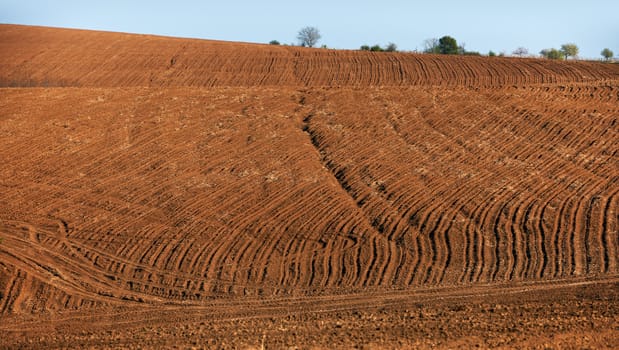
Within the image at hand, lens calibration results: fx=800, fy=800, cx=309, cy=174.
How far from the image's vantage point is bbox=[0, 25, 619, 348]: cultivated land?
18.6m

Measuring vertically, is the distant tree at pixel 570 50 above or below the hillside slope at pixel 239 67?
above

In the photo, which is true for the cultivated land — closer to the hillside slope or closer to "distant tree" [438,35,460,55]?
the hillside slope

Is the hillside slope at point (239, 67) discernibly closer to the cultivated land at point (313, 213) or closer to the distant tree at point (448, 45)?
the cultivated land at point (313, 213)

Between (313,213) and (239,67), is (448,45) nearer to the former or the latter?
(239,67)

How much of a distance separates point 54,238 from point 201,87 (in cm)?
1898

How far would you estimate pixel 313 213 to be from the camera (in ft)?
83.5

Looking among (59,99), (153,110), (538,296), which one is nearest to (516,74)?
(153,110)

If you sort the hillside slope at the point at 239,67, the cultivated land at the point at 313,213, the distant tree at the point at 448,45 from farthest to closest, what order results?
the distant tree at the point at 448,45, the hillside slope at the point at 239,67, the cultivated land at the point at 313,213

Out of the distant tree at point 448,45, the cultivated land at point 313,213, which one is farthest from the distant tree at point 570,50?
the cultivated land at point 313,213

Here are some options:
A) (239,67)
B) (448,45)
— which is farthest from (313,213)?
(448,45)

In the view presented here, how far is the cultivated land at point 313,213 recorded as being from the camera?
18562 millimetres

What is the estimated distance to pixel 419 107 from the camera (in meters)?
36.9

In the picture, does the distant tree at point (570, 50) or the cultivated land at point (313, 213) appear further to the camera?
the distant tree at point (570, 50)

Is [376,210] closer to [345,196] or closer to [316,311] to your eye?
[345,196]
